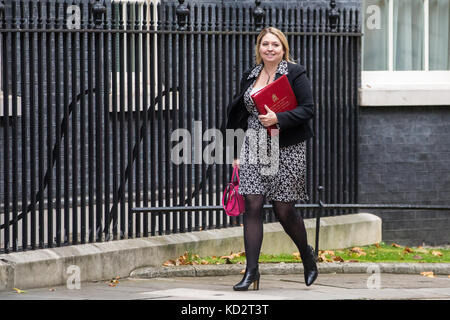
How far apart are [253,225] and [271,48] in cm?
125

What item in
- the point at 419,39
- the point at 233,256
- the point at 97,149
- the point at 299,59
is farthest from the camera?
the point at 419,39

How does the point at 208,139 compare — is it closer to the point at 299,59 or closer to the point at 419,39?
the point at 299,59

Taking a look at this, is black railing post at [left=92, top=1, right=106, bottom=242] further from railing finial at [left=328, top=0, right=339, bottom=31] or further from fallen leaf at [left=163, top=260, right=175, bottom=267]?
railing finial at [left=328, top=0, right=339, bottom=31]

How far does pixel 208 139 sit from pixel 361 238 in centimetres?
230

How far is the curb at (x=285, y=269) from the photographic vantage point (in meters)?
9.00

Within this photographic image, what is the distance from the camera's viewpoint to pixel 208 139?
10.1 m

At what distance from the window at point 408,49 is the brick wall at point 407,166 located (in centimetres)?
23

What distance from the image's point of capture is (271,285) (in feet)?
27.7

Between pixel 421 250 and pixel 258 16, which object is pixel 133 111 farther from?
pixel 421 250

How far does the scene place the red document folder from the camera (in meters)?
7.71

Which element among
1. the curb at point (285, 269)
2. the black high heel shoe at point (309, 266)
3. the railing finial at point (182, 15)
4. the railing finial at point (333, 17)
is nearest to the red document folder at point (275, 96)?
the black high heel shoe at point (309, 266)

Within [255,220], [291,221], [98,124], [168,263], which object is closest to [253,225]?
[255,220]

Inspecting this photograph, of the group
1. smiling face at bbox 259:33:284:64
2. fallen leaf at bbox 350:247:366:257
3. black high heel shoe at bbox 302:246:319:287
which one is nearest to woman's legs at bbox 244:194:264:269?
black high heel shoe at bbox 302:246:319:287

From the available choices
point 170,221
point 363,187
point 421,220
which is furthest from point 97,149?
point 421,220
